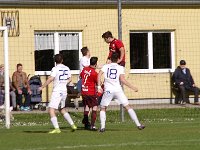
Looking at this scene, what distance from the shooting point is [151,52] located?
3244cm

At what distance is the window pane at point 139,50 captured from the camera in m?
32.3

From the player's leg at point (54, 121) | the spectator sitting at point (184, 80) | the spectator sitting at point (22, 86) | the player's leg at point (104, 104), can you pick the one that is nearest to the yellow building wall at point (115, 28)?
the spectator sitting at point (184, 80)

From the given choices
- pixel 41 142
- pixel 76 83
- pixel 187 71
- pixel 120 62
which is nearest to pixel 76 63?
pixel 76 83

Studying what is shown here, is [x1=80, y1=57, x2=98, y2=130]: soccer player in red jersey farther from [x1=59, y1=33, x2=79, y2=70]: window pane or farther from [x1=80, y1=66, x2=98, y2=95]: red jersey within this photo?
[x1=59, y1=33, x2=79, y2=70]: window pane

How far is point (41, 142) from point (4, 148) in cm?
120

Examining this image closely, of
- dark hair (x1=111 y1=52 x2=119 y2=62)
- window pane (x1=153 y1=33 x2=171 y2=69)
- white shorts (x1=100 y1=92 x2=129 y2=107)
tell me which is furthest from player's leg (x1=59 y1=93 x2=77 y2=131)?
window pane (x1=153 y1=33 x2=171 y2=69)

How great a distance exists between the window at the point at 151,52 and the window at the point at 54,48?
2.15m

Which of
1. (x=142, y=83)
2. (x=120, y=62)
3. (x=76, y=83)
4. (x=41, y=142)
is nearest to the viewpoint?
(x=41, y=142)

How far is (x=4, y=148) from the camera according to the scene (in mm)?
16109

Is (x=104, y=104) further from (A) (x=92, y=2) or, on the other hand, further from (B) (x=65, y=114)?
(A) (x=92, y=2)

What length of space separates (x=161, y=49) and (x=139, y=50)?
0.91 m

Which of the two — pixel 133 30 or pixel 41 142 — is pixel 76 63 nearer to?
pixel 133 30

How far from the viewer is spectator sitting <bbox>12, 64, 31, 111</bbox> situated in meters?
28.9

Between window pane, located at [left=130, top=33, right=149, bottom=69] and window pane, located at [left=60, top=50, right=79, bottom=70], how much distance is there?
7.09 feet
